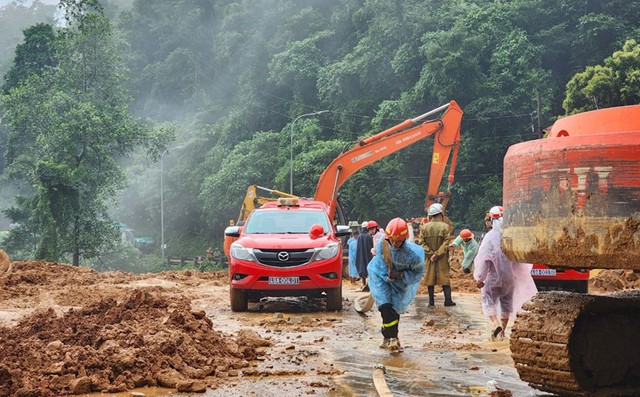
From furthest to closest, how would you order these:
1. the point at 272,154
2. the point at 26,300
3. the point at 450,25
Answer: the point at 272,154
the point at 450,25
the point at 26,300

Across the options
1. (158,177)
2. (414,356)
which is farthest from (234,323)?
(158,177)

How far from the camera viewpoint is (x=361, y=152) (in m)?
24.2

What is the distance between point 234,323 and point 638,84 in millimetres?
22146

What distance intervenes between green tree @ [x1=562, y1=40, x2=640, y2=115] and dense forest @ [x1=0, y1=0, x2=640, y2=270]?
69 millimetres

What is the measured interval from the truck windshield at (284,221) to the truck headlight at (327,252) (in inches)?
32.6

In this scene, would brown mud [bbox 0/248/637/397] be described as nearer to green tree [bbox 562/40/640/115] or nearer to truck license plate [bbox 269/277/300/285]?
truck license plate [bbox 269/277/300/285]

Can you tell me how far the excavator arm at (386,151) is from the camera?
2391 cm

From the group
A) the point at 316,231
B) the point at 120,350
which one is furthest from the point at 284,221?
the point at 120,350

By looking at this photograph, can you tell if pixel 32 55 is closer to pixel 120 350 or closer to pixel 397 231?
pixel 397 231

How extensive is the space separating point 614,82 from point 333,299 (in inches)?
823

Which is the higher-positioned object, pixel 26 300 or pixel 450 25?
pixel 450 25

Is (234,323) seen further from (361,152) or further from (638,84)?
(638,84)

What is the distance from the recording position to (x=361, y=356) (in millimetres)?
9727

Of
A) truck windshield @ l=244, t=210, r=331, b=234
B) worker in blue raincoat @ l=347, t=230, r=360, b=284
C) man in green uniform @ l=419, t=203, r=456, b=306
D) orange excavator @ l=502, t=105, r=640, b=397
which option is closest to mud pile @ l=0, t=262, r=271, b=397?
orange excavator @ l=502, t=105, r=640, b=397
